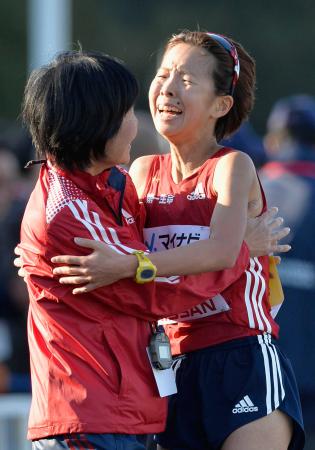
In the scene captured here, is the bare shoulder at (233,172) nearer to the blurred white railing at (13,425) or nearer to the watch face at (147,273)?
the watch face at (147,273)

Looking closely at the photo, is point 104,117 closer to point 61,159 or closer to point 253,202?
point 61,159

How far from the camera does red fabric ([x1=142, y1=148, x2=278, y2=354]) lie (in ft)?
13.2

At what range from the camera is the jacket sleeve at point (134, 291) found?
3605mm

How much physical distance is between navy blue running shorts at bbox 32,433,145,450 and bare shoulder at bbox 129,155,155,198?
1.01 metres

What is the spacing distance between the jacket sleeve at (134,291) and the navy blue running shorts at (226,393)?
0.35 meters

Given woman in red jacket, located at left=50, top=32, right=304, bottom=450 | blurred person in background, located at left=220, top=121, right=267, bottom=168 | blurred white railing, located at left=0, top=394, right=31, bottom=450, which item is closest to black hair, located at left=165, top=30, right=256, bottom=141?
woman in red jacket, located at left=50, top=32, right=304, bottom=450

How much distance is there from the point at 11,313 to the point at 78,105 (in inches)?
160

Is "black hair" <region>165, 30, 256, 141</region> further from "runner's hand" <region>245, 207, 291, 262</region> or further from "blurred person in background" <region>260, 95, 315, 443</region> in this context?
"blurred person in background" <region>260, 95, 315, 443</region>

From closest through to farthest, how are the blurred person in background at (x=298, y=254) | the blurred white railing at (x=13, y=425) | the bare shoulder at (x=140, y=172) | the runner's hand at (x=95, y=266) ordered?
the runner's hand at (x=95, y=266) → the bare shoulder at (x=140, y=172) → the blurred white railing at (x=13, y=425) → the blurred person in background at (x=298, y=254)

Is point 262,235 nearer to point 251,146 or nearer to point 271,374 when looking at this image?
point 271,374

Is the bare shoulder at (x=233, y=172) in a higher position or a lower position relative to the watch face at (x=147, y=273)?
higher

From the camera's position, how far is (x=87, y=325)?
144 inches

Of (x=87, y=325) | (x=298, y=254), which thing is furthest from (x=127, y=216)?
(x=298, y=254)

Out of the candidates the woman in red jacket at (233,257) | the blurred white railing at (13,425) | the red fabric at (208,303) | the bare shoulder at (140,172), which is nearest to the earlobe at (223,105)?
the woman in red jacket at (233,257)
